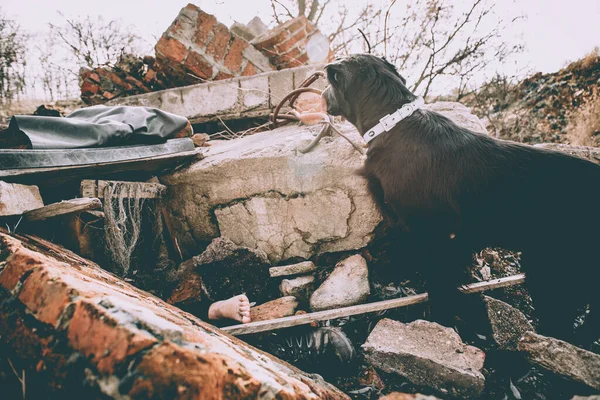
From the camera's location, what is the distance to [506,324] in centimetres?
180

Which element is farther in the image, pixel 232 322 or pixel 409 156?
pixel 232 322

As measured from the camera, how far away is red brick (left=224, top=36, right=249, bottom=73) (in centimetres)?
448

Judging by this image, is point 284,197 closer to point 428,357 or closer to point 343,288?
point 343,288

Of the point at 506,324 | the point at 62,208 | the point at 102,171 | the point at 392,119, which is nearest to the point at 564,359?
the point at 506,324

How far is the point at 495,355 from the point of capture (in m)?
1.73

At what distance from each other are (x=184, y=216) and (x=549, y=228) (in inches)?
113

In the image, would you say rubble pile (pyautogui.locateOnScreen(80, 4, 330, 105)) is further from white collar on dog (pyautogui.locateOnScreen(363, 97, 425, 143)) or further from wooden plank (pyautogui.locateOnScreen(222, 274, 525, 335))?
wooden plank (pyautogui.locateOnScreen(222, 274, 525, 335))

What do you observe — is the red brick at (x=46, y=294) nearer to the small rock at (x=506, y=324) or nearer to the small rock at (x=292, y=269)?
the small rock at (x=292, y=269)

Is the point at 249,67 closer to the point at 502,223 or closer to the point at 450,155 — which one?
the point at 450,155

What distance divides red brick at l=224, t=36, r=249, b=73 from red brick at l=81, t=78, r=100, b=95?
2700 mm

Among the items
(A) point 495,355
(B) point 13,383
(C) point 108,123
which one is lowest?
(A) point 495,355

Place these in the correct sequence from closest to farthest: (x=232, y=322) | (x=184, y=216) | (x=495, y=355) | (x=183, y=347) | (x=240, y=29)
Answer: (x=183, y=347)
(x=495, y=355)
(x=232, y=322)
(x=184, y=216)
(x=240, y=29)

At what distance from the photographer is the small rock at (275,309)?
Answer: 78.1 inches

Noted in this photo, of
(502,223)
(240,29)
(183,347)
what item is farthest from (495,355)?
(240,29)
